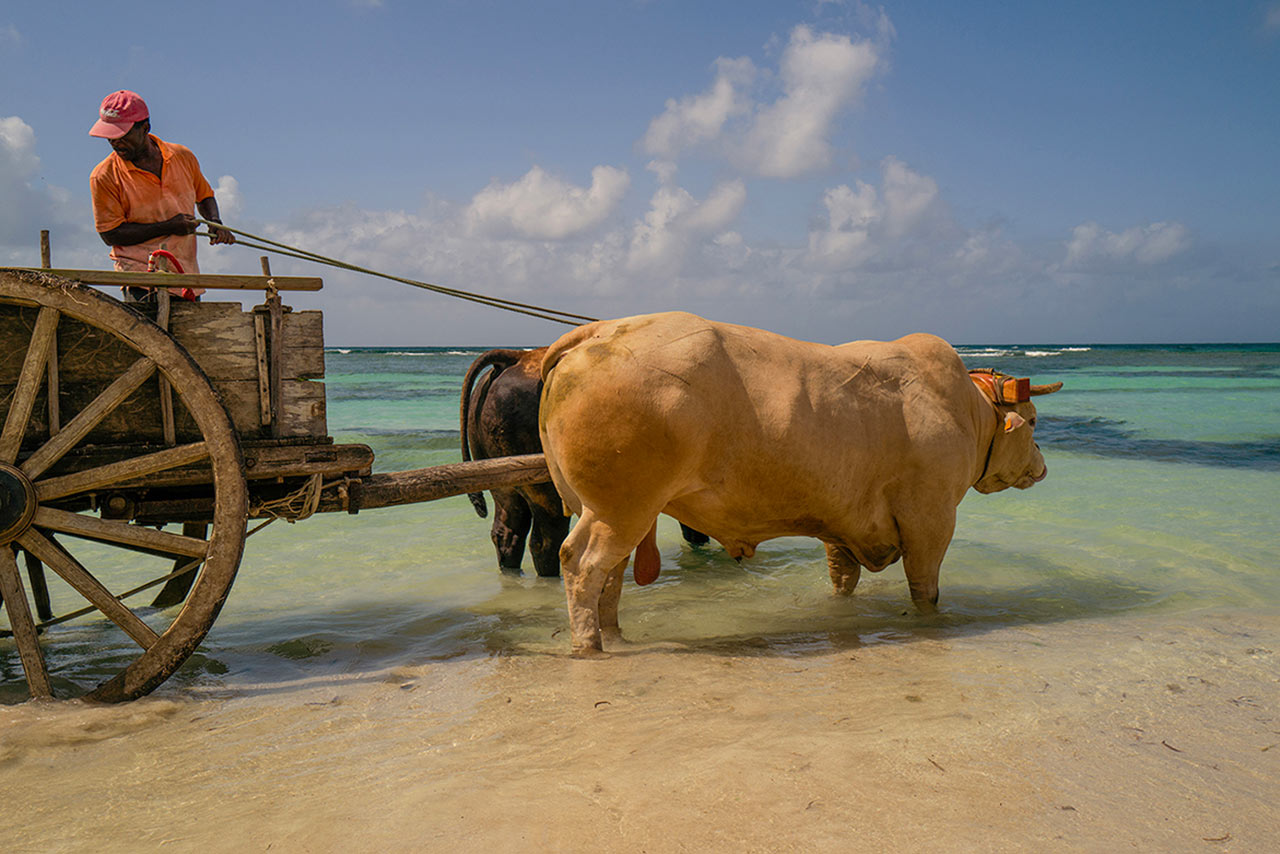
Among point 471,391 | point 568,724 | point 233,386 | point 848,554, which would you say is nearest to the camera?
point 568,724

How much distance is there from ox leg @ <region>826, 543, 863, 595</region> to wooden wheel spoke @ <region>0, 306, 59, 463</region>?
4489mm

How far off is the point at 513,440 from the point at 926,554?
283cm

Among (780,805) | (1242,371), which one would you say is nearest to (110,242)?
(780,805)

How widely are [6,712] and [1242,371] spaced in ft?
163

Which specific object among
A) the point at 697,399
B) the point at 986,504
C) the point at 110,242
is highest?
the point at 110,242

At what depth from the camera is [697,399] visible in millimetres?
4039

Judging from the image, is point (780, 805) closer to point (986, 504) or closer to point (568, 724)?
point (568, 724)

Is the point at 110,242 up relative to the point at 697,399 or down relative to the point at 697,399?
up

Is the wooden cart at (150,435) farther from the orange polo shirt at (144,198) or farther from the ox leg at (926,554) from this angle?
the ox leg at (926,554)

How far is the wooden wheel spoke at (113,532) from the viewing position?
352 cm

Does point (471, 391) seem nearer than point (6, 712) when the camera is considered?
No

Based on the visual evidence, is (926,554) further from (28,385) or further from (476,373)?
(28,385)

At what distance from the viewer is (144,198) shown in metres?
4.64

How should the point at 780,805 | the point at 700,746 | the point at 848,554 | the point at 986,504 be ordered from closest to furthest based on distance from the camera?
the point at 780,805
the point at 700,746
the point at 848,554
the point at 986,504
